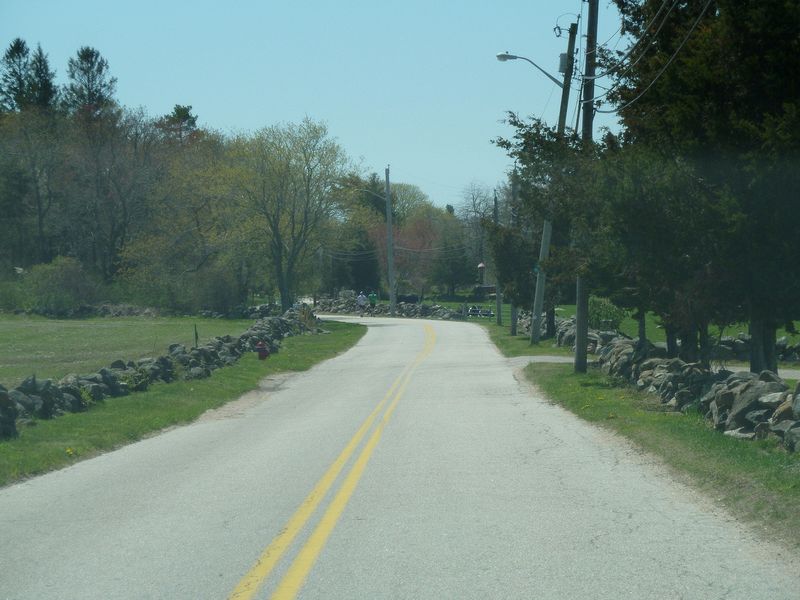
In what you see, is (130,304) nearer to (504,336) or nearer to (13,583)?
(504,336)

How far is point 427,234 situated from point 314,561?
97671 millimetres

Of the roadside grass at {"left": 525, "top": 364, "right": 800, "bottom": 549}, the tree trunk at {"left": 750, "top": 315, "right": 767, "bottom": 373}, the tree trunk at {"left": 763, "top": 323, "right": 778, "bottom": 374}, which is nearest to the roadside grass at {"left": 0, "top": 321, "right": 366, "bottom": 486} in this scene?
the roadside grass at {"left": 525, "top": 364, "right": 800, "bottom": 549}

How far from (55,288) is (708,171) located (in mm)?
52710

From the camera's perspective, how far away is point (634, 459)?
11.9 m

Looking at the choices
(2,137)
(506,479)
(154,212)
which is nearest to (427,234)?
(154,212)

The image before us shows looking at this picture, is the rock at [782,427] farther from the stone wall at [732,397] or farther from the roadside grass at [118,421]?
the roadside grass at [118,421]

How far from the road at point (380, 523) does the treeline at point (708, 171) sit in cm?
380

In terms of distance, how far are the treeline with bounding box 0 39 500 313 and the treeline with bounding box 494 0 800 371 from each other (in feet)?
136

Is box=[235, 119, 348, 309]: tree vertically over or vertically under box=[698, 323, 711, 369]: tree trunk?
over

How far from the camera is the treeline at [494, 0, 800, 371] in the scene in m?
14.4

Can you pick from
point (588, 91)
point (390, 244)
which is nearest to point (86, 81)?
point (390, 244)

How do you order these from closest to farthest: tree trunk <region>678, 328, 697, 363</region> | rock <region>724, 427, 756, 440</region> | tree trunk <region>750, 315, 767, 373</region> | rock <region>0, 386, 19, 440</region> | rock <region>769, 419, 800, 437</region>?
rock <region>769, 419, 800, 437</region> → rock <region>724, 427, 756, 440</region> → rock <region>0, 386, 19, 440</region> → tree trunk <region>750, 315, 767, 373</region> → tree trunk <region>678, 328, 697, 363</region>

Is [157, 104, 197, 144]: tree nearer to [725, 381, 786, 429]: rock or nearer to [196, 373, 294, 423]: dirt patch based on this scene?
[196, 373, 294, 423]: dirt patch

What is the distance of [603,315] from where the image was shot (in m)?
39.0
